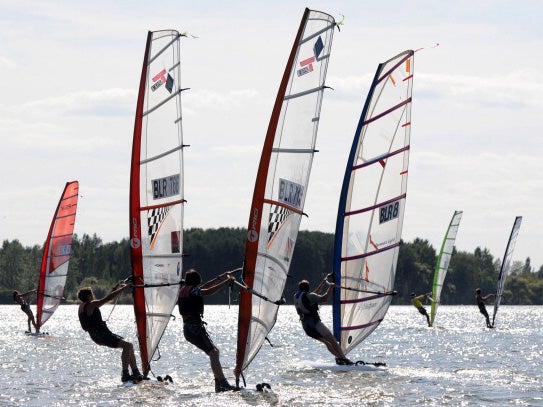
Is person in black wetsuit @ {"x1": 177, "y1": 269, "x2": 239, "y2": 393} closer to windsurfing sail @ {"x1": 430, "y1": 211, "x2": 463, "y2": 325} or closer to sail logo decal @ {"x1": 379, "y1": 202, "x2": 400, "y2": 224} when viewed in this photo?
sail logo decal @ {"x1": 379, "y1": 202, "x2": 400, "y2": 224}

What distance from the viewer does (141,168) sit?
14781mm

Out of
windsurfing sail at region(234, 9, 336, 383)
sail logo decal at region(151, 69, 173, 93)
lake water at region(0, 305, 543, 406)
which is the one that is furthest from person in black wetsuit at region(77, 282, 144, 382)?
sail logo decal at region(151, 69, 173, 93)

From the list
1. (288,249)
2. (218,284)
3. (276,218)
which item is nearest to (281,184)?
(276,218)

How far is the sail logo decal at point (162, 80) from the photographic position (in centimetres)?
1489

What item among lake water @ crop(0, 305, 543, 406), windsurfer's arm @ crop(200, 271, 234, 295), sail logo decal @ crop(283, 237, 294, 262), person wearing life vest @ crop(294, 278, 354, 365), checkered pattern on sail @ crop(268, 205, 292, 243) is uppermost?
checkered pattern on sail @ crop(268, 205, 292, 243)

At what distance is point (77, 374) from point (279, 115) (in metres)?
5.55

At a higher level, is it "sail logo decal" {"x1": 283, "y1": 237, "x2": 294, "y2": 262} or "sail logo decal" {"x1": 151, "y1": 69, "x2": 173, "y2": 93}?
"sail logo decal" {"x1": 151, "y1": 69, "x2": 173, "y2": 93}

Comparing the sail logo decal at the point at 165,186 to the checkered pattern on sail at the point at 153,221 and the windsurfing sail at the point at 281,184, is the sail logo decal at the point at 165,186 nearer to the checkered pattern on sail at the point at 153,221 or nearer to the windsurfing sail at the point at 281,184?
the checkered pattern on sail at the point at 153,221

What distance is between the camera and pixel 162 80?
14.9 m

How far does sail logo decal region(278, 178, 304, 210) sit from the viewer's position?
1372 cm

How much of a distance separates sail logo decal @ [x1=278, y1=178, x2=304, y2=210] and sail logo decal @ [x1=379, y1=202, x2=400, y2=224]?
12.6ft

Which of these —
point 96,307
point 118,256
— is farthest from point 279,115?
point 118,256

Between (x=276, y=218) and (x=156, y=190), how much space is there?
200 cm

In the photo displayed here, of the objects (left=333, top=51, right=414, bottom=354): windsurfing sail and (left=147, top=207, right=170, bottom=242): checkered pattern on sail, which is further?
(left=333, top=51, right=414, bottom=354): windsurfing sail
